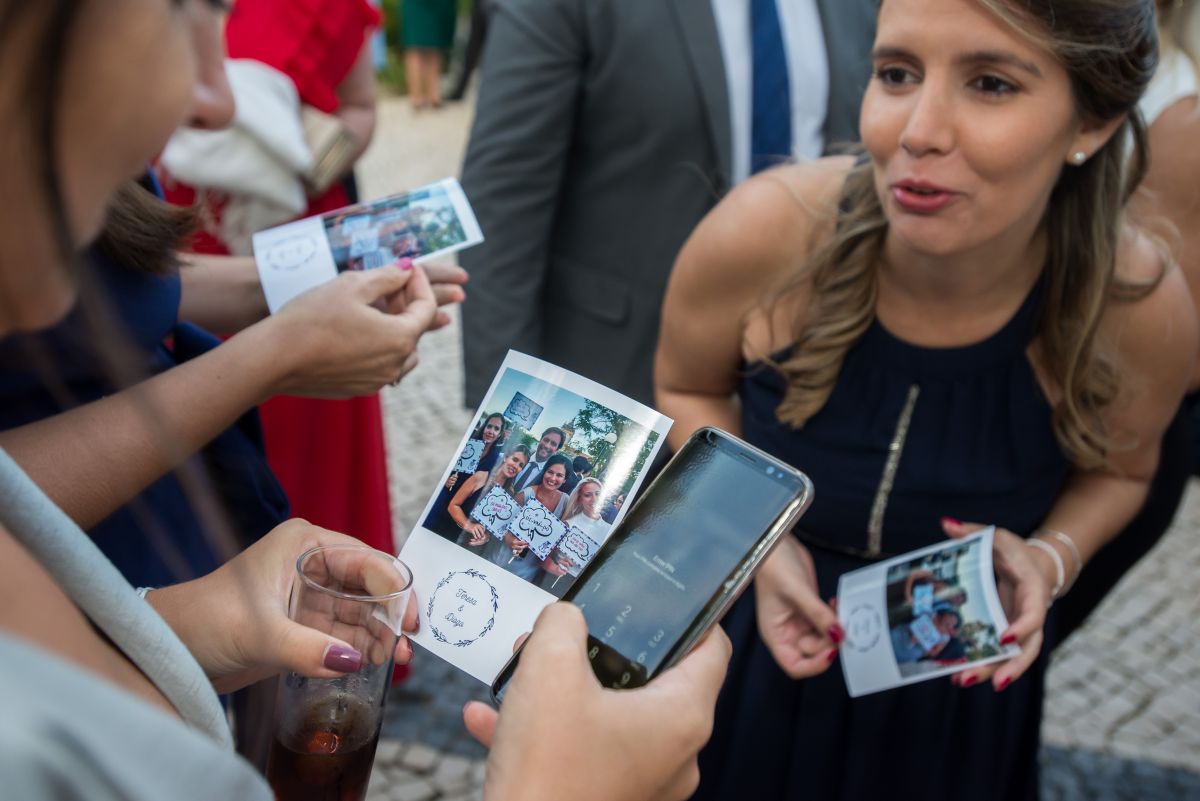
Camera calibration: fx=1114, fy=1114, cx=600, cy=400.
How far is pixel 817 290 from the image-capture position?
209 centimetres

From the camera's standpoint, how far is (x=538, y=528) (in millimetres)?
1326

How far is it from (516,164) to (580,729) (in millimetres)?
1915

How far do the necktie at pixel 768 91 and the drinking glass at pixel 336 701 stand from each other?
5.72 ft

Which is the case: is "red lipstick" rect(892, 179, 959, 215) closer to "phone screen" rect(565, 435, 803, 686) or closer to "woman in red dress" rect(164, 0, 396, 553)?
"phone screen" rect(565, 435, 803, 686)

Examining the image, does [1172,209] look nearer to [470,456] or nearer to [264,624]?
[470,456]

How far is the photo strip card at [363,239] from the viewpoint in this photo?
1912 millimetres

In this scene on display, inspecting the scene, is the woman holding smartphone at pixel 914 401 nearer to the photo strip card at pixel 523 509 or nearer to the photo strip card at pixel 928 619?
the photo strip card at pixel 928 619

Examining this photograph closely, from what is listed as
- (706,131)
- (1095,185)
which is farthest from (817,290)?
(706,131)

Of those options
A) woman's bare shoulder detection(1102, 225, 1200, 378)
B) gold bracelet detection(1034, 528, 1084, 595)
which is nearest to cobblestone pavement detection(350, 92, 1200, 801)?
gold bracelet detection(1034, 528, 1084, 595)

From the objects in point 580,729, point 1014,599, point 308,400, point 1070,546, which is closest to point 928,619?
point 1014,599

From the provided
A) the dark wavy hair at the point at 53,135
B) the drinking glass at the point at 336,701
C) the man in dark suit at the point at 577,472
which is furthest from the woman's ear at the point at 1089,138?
the dark wavy hair at the point at 53,135

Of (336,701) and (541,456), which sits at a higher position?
(541,456)

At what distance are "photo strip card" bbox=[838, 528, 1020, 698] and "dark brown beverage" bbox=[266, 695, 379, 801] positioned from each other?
3.17 feet

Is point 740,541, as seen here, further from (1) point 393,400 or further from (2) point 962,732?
(1) point 393,400
